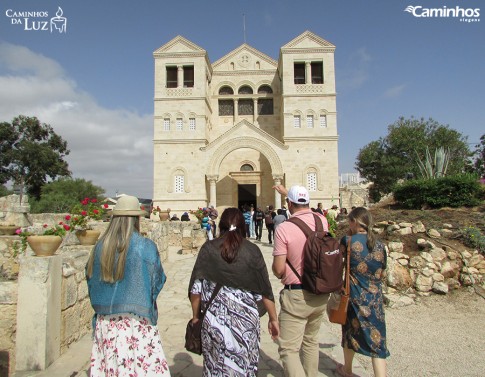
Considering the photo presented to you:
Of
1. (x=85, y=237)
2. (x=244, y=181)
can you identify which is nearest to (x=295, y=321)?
(x=85, y=237)

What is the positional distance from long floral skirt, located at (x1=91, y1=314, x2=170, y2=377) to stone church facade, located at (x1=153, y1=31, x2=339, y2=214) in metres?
21.3

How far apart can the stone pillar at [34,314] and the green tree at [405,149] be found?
28.9 m

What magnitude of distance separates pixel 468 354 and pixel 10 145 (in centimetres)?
4871

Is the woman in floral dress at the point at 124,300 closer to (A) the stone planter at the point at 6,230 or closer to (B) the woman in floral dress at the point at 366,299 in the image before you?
(B) the woman in floral dress at the point at 366,299

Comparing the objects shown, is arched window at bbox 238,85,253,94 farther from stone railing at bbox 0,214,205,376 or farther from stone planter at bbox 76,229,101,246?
stone railing at bbox 0,214,205,376

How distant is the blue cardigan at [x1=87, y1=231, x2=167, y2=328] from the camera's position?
2.46 meters

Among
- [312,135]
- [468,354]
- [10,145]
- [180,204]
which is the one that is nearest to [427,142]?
[312,135]

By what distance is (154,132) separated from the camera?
26.5 m

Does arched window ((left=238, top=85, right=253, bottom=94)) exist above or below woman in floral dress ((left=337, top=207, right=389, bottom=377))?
above

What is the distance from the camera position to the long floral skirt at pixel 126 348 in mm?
2498

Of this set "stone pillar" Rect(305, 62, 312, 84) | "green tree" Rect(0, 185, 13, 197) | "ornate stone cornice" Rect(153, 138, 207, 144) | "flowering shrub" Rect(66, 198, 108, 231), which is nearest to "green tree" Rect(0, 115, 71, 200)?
"green tree" Rect(0, 185, 13, 197)

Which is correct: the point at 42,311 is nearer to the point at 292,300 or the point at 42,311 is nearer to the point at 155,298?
the point at 155,298

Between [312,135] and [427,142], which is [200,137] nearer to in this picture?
[312,135]

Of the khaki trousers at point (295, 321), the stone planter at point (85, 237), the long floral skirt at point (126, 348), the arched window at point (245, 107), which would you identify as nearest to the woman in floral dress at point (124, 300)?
the long floral skirt at point (126, 348)
